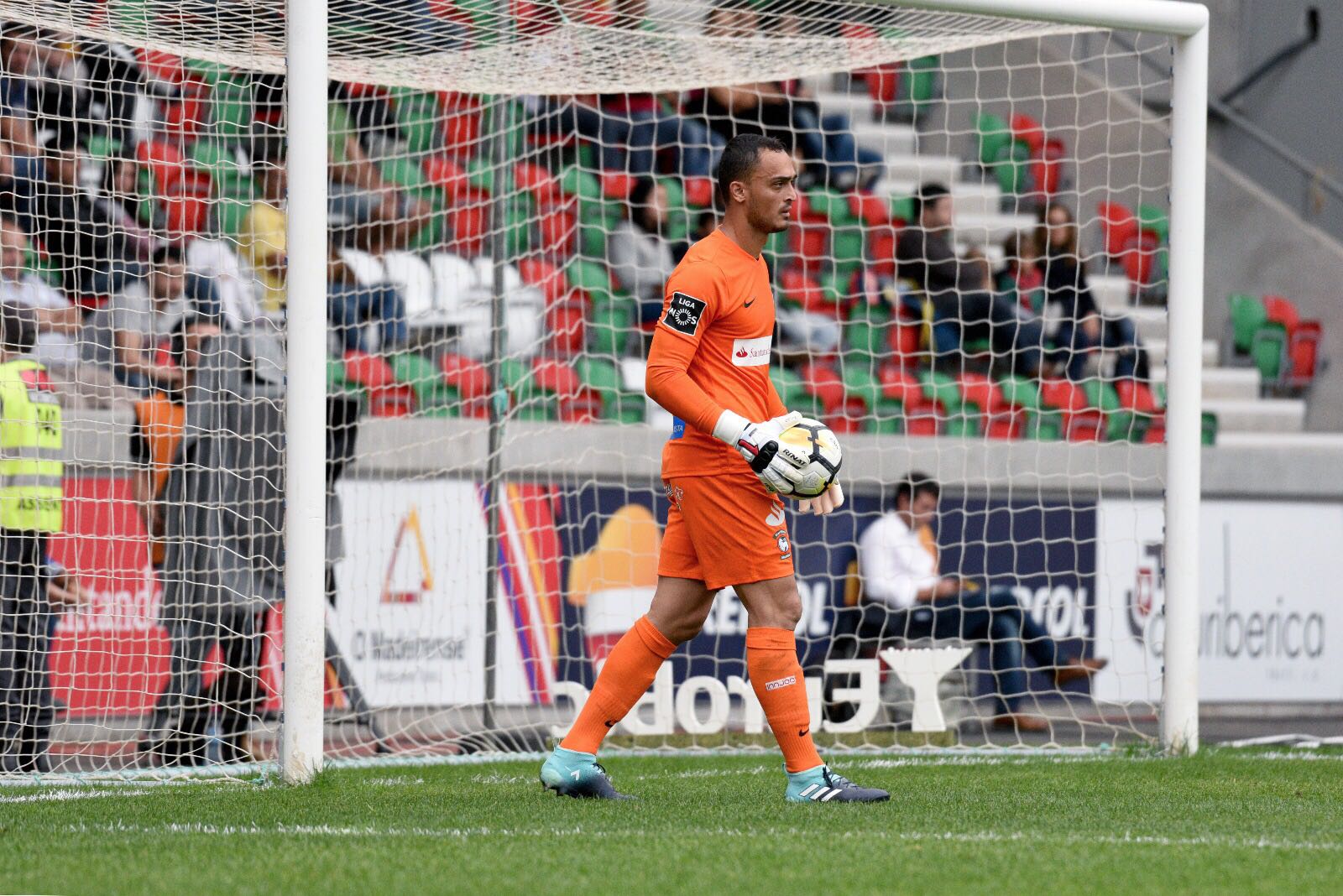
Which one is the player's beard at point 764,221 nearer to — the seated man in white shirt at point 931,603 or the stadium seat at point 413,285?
the seated man in white shirt at point 931,603

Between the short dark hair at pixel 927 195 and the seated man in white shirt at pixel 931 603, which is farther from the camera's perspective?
the short dark hair at pixel 927 195

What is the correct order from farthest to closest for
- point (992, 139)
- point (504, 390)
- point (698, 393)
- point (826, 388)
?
point (992, 139), point (826, 388), point (504, 390), point (698, 393)

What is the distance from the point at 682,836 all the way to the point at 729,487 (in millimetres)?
1111

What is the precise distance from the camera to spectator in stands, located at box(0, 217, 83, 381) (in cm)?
752

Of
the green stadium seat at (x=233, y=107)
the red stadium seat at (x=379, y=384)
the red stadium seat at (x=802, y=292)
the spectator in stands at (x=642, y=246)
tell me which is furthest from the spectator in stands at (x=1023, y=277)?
the green stadium seat at (x=233, y=107)

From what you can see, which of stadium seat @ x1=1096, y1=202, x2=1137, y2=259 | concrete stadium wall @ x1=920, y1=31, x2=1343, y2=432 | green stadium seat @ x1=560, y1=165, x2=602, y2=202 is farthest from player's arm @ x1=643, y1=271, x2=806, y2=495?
concrete stadium wall @ x1=920, y1=31, x2=1343, y2=432

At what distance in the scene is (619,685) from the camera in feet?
16.7

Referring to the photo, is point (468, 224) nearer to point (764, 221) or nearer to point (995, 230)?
point (764, 221)

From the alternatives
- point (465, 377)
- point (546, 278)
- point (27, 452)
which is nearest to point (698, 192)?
point (546, 278)

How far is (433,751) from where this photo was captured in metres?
7.66

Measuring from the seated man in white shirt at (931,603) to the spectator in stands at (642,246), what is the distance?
2212mm

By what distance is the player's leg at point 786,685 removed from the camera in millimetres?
4926

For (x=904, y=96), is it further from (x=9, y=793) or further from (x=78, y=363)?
(x=9, y=793)

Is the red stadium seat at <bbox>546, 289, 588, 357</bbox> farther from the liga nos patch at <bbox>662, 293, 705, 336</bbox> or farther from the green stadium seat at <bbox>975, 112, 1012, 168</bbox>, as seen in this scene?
the liga nos patch at <bbox>662, 293, 705, 336</bbox>
